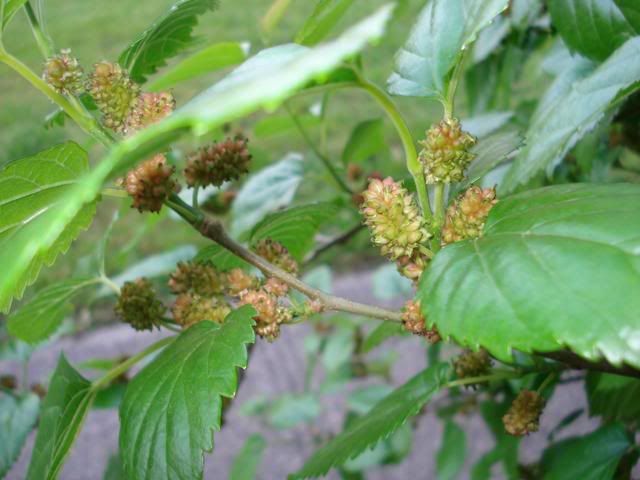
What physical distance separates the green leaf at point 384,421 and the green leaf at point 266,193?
46cm

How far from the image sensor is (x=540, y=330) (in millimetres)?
415

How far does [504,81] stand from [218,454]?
4.25ft

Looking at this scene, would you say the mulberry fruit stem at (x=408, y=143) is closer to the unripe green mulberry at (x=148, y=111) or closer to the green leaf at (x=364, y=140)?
the unripe green mulberry at (x=148, y=111)

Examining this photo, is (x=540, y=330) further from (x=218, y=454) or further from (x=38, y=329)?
(x=218, y=454)

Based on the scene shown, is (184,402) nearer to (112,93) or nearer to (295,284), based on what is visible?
(295,284)

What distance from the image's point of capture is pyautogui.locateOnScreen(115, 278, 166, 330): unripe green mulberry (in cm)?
69

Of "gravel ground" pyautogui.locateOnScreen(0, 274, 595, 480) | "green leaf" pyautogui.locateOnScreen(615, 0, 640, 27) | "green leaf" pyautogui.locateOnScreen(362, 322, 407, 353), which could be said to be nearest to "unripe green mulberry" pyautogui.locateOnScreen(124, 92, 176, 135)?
"green leaf" pyautogui.locateOnScreen(362, 322, 407, 353)

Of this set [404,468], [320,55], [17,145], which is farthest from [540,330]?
[17,145]

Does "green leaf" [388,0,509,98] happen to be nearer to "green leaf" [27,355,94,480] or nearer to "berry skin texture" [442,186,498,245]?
"berry skin texture" [442,186,498,245]

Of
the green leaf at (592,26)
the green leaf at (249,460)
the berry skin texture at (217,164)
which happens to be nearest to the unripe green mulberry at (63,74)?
the berry skin texture at (217,164)

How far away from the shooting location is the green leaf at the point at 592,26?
774 millimetres

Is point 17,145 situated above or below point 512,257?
above

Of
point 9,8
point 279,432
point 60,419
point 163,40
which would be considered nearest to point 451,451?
point 279,432

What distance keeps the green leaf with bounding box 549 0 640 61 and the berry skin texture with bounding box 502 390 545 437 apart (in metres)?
0.38
